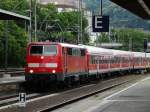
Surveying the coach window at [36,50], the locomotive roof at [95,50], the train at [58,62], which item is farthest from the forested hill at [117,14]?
the coach window at [36,50]

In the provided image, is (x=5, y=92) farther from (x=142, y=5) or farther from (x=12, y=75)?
(x=12, y=75)

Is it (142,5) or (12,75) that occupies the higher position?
(142,5)

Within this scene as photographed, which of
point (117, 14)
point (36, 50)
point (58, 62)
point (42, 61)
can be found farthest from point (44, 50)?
point (117, 14)

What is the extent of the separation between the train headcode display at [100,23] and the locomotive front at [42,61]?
28.9 feet

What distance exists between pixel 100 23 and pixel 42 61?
9.89 metres

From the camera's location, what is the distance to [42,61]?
110 feet

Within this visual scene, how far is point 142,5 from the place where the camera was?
1217 inches

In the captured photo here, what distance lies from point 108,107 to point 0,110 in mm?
4524

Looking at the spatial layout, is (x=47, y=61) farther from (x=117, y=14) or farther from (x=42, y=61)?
(x=117, y=14)

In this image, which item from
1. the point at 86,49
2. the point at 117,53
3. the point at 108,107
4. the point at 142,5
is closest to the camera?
the point at 108,107

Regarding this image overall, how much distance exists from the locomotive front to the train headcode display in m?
8.80

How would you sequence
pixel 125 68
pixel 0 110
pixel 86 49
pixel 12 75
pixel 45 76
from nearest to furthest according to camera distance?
pixel 0 110
pixel 45 76
pixel 86 49
pixel 12 75
pixel 125 68

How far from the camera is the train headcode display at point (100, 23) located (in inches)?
1647

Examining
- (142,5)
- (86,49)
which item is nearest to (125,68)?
(86,49)
